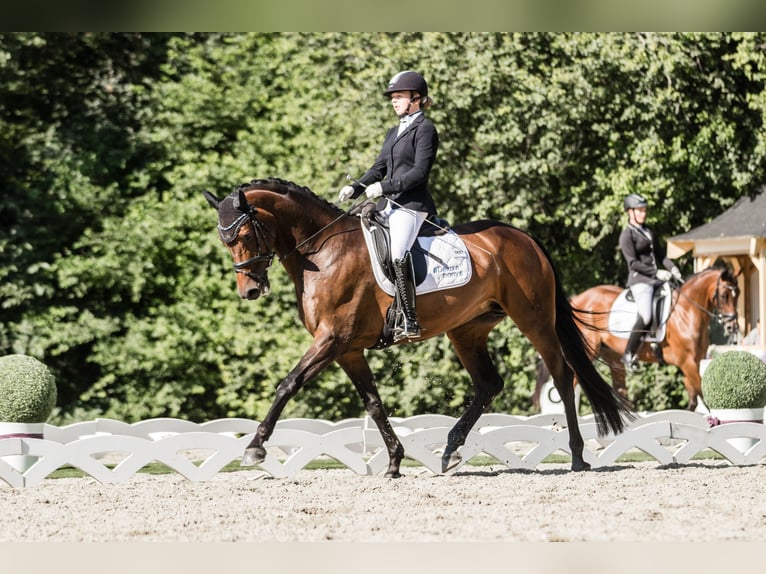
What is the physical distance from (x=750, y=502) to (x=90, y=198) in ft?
37.2

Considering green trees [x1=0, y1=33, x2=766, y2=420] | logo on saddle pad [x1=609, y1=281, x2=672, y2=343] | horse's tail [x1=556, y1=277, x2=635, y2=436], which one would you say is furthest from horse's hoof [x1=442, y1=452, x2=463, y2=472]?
green trees [x1=0, y1=33, x2=766, y2=420]

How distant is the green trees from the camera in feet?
45.2

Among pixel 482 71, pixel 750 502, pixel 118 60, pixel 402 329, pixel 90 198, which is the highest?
pixel 118 60

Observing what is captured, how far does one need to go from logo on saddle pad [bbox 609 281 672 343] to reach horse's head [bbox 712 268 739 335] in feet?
1.70

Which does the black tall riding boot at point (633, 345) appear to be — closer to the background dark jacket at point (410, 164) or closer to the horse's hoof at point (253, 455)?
the background dark jacket at point (410, 164)

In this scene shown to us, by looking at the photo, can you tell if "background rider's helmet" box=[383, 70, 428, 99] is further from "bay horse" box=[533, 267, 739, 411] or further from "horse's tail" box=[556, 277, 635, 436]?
"bay horse" box=[533, 267, 739, 411]

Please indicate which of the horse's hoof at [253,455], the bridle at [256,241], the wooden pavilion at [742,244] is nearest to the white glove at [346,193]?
the bridle at [256,241]

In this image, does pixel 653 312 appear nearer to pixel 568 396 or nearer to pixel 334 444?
pixel 568 396

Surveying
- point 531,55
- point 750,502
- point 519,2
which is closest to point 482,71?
point 531,55

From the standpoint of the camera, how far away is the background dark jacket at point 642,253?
11.6 metres

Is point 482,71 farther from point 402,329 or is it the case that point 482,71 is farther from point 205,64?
point 402,329

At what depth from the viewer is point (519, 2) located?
2.39 m

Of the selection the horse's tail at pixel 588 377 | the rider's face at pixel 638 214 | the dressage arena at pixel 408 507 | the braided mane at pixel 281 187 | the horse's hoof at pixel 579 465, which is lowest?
the horse's hoof at pixel 579 465

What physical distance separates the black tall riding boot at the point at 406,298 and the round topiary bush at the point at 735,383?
3016 mm
